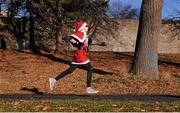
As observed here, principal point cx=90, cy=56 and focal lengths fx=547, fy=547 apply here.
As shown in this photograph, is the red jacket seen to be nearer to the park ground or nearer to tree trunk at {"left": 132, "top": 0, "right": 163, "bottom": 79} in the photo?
the park ground

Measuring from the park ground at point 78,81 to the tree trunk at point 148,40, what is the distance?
1.34 feet

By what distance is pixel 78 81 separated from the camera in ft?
59.4

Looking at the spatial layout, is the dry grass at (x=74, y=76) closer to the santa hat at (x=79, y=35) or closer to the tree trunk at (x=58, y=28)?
the tree trunk at (x=58, y=28)

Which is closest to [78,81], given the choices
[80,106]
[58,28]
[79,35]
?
[79,35]

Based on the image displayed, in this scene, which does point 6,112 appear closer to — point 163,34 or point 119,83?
point 119,83

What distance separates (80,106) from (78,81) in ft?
24.4

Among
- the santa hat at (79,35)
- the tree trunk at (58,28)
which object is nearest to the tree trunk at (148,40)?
the santa hat at (79,35)

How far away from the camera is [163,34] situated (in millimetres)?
35906

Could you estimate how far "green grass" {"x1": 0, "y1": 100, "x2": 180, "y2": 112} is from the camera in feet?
33.3

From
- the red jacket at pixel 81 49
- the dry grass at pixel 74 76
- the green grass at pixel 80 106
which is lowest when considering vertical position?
the dry grass at pixel 74 76

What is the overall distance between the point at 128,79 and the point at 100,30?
17.0 m

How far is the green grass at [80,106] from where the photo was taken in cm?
1016

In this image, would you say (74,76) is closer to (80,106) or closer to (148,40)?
(148,40)

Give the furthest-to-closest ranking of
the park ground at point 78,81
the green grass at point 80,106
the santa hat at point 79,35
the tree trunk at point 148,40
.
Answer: the tree trunk at point 148,40
the santa hat at point 79,35
the park ground at point 78,81
the green grass at point 80,106
